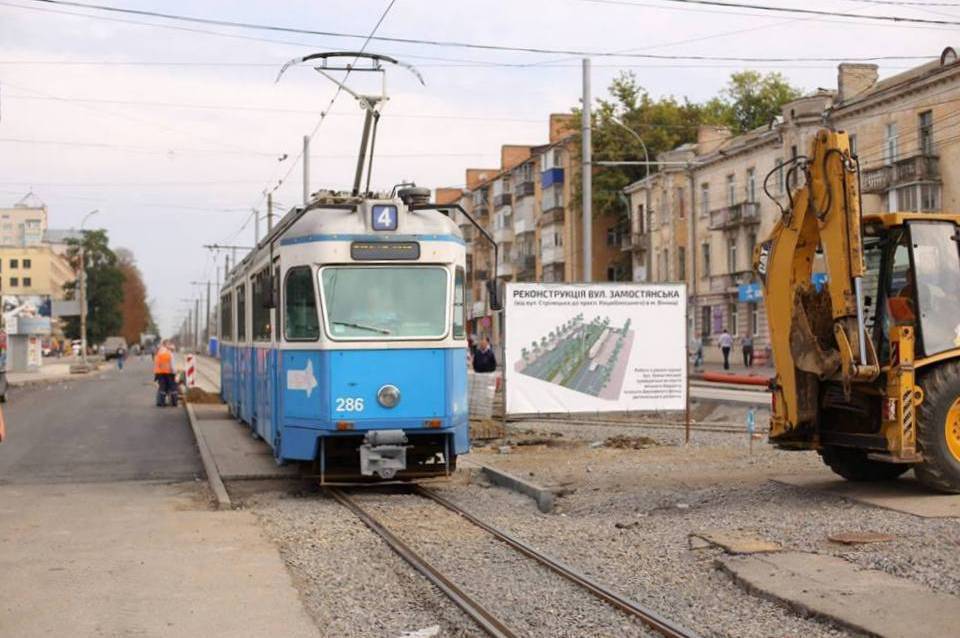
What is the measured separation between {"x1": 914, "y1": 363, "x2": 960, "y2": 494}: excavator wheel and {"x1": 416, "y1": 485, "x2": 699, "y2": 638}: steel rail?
3895mm

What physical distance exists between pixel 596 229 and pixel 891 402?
70.4 metres

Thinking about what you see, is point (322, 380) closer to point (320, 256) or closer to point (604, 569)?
point (320, 256)

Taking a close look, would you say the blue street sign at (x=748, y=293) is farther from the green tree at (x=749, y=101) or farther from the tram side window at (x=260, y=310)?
the tram side window at (x=260, y=310)

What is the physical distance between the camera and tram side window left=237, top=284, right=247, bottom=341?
2069 centimetres

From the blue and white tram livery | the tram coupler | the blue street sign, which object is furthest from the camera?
the blue street sign

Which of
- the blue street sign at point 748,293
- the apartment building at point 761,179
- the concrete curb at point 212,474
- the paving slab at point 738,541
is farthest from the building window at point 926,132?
the paving slab at point 738,541

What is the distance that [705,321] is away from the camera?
6794 centimetres

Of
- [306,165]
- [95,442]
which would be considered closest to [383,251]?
[95,442]

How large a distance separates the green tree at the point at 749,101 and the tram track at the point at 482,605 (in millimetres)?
68548

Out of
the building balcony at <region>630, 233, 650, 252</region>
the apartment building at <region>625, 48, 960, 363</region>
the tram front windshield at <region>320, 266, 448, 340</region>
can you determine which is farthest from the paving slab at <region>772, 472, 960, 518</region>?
the building balcony at <region>630, 233, 650, 252</region>

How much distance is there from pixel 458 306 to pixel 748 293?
48.4 metres

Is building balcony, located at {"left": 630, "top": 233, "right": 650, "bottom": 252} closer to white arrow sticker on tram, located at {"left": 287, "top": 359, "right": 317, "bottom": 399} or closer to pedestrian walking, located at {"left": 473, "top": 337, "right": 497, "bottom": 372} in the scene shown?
pedestrian walking, located at {"left": 473, "top": 337, "right": 497, "bottom": 372}

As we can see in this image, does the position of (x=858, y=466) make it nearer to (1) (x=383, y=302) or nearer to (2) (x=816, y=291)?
(2) (x=816, y=291)

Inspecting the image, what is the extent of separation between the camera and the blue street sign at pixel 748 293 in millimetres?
60000
